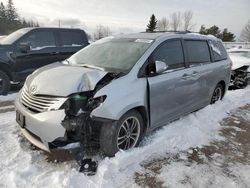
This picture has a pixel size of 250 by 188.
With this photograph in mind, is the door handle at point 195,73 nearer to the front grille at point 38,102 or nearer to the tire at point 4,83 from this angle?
the front grille at point 38,102

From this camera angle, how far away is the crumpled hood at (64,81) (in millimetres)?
3381

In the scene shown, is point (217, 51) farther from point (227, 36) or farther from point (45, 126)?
point (227, 36)

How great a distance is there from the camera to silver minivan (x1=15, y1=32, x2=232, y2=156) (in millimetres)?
3348

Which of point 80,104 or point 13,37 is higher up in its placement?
point 13,37

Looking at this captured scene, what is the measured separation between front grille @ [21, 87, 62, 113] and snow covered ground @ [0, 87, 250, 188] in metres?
0.71

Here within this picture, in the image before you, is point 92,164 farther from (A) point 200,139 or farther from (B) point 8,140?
(A) point 200,139

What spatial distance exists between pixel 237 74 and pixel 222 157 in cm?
669

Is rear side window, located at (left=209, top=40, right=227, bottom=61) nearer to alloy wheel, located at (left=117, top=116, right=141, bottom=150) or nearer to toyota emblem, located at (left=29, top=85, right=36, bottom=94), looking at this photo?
alloy wheel, located at (left=117, top=116, right=141, bottom=150)

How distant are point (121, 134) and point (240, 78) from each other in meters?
7.53

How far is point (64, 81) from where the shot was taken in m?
3.52

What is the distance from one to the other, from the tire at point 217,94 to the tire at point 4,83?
5408 mm

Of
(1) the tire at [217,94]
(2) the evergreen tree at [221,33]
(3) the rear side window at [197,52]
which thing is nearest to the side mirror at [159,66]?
(3) the rear side window at [197,52]

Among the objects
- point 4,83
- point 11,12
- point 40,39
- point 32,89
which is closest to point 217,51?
point 32,89

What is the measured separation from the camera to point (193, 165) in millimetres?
3814
